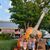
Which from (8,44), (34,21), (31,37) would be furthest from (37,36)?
(34,21)

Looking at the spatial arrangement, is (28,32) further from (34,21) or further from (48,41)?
(34,21)

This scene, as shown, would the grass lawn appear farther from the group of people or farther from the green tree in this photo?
the green tree

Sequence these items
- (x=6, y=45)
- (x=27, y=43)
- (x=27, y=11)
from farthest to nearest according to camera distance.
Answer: (x=27, y=11), (x=27, y=43), (x=6, y=45)

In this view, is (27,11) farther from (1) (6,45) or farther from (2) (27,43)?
(1) (6,45)

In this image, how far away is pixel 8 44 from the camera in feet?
53.2

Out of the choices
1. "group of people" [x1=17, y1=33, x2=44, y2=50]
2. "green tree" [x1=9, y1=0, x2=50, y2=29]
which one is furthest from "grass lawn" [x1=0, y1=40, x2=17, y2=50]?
"green tree" [x1=9, y1=0, x2=50, y2=29]

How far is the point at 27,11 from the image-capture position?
31391 millimetres

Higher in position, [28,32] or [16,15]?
[16,15]

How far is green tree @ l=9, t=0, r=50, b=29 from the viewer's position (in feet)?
99.3

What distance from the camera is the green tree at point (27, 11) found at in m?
30.3

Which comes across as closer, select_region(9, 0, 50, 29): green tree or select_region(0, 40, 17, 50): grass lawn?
select_region(0, 40, 17, 50): grass lawn

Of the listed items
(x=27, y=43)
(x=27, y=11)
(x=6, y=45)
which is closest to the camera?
(x=6, y=45)

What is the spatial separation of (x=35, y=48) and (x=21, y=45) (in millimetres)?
1866

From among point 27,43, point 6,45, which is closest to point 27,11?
point 27,43
